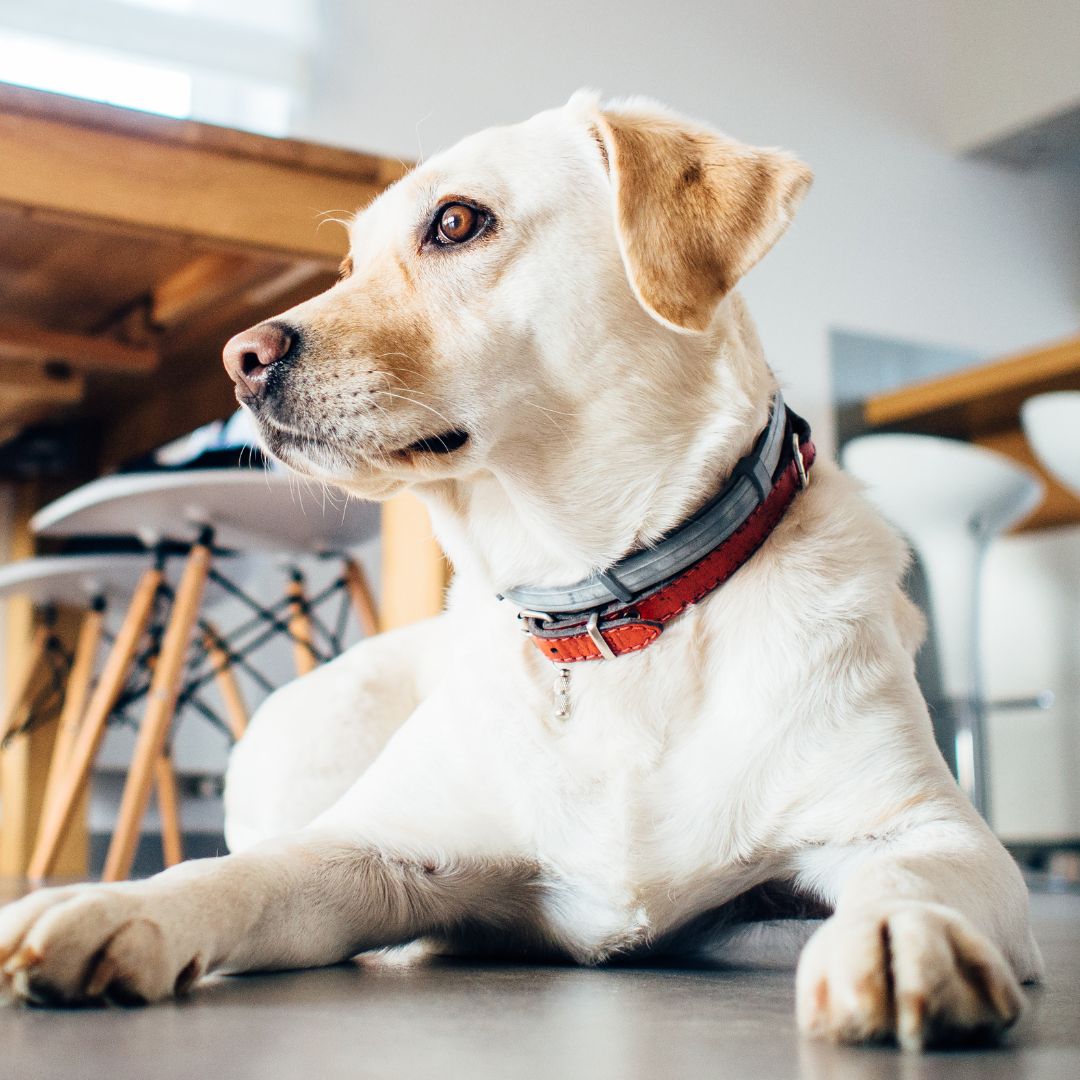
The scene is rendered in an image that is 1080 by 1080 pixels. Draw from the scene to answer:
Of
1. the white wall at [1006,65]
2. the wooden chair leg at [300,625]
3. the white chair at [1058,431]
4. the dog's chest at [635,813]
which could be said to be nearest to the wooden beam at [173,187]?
the wooden chair leg at [300,625]

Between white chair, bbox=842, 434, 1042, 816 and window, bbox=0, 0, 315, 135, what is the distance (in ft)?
5.66

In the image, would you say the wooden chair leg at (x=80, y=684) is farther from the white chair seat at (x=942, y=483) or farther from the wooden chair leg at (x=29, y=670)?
the white chair seat at (x=942, y=483)

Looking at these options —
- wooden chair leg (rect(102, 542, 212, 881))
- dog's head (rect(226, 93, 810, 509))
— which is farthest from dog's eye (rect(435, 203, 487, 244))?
wooden chair leg (rect(102, 542, 212, 881))

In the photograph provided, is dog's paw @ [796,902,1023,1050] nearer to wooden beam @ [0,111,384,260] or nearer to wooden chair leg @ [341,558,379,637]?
wooden beam @ [0,111,384,260]

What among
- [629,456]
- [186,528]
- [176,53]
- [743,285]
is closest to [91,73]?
[176,53]

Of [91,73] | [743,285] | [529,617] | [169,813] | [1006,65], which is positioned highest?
[1006,65]

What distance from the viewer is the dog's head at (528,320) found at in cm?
103

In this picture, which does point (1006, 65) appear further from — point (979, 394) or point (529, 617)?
point (529, 617)

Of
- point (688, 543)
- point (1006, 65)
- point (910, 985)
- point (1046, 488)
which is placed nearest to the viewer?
point (910, 985)

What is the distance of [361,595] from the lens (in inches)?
102

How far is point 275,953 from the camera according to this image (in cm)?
96

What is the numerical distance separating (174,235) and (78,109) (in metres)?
0.22

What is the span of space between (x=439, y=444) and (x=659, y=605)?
22cm

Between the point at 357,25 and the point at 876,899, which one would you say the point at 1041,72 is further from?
the point at 876,899
